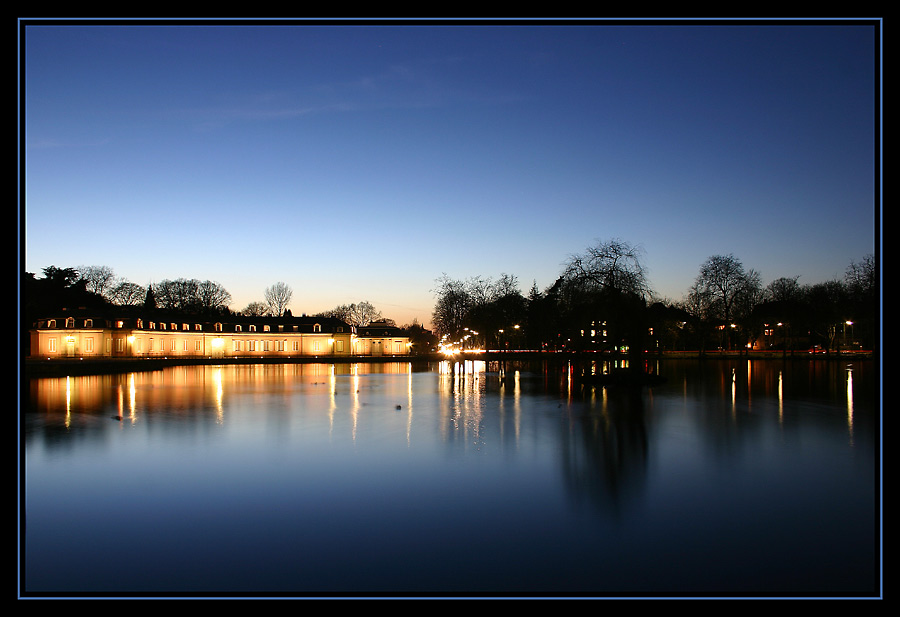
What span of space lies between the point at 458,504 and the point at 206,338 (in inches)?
3143

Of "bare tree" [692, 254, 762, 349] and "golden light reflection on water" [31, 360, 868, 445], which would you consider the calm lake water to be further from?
"bare tree" [692, 254, 762, 349]

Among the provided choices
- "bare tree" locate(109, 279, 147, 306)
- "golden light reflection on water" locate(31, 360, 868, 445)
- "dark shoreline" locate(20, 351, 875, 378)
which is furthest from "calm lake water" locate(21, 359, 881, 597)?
"bare tree" locate(109, 279, 147, 306)

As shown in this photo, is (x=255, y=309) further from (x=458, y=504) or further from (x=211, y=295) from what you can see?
(x=458, y=504)

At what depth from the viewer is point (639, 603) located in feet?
18.6

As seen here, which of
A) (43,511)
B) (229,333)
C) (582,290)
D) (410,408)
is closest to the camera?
(43,511)

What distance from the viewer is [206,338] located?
268 ft

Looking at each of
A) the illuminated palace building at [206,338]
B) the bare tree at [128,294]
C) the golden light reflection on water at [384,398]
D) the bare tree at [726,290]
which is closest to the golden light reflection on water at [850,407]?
the golden light reflection on water at [384,398]

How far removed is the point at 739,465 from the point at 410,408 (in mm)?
13590

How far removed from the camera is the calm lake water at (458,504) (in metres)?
7.40

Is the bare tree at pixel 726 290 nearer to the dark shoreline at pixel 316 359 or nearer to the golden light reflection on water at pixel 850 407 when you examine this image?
the dark shoreline at pixel 316 359

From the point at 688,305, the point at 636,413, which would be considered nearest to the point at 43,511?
the point at 636,413

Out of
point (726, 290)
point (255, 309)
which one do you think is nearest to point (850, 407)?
point (726, 290)

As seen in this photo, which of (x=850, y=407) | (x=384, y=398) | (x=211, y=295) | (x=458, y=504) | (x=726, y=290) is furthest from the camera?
(x=211, y=295)
